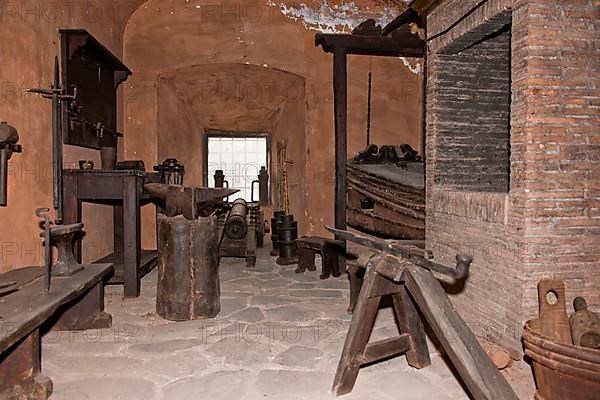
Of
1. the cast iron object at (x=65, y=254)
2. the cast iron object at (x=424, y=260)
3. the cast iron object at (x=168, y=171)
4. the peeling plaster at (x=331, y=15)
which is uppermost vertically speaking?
the peeling plaster at (x=331, y=15)

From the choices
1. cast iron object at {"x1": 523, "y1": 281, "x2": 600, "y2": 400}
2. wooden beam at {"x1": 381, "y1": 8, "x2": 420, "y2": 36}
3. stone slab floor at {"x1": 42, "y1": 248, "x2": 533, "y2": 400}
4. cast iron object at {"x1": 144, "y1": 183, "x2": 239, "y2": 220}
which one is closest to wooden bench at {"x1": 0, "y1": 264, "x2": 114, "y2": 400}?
stone slab floor at {"x1": 42, "y1": 248, "x2": 533, "y2": 400}

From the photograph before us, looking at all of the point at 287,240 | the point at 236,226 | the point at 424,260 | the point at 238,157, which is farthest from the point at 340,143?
the point at 238,157

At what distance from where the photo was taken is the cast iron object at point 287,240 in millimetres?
7305

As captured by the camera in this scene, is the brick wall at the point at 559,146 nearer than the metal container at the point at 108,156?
Yes

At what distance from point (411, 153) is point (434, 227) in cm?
256

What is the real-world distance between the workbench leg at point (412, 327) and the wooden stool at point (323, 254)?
290 centimetres

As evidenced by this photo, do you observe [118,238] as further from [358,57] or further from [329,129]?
[358,57]

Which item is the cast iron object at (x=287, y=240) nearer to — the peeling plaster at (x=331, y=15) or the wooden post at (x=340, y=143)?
the wooden post at (x=340, y=143)

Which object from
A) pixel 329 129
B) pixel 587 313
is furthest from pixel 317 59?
pixel 587 313

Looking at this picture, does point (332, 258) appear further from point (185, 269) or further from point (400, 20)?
point (400, 20)

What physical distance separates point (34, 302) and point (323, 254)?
3.73 meters

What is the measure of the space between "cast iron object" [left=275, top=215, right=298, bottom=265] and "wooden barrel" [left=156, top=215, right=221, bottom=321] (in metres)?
2.84

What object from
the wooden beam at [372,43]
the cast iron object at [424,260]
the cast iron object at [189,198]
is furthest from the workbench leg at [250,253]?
the cast iron object at [424,260]

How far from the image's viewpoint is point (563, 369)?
8.22ft
